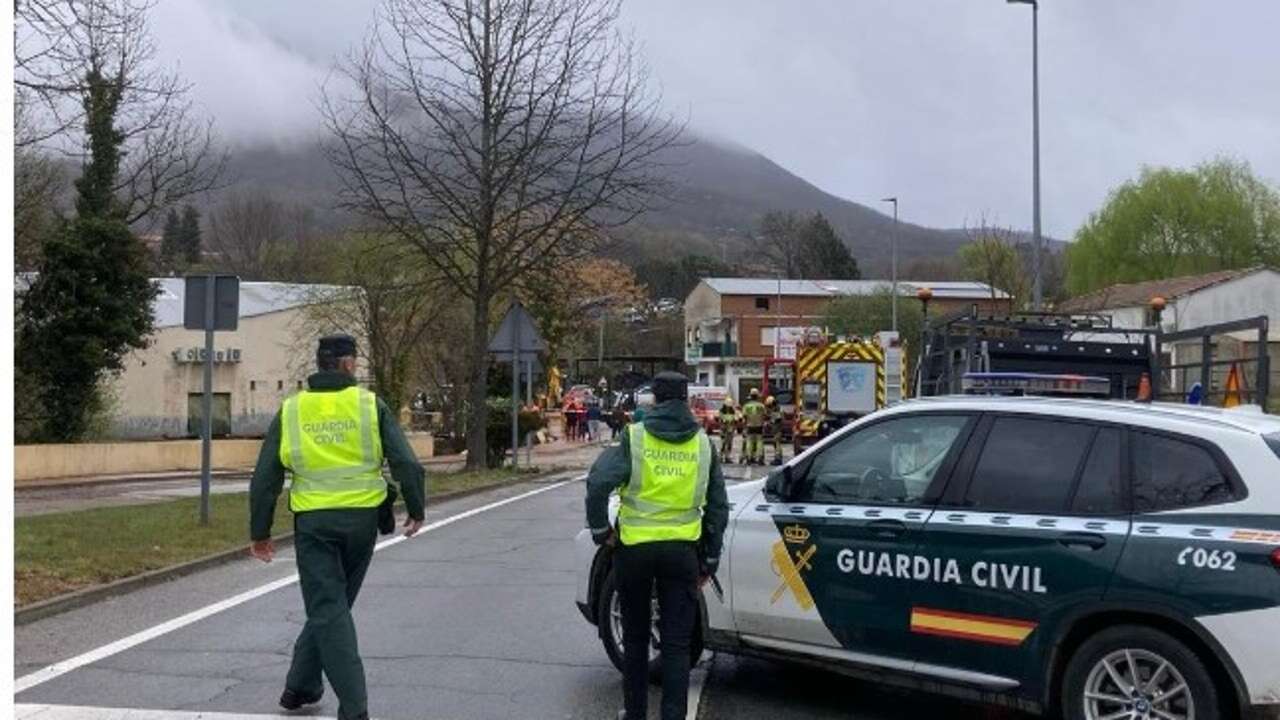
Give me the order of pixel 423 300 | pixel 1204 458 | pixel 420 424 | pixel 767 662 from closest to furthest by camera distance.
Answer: pixel 1204 458 < pixel 767 662 < pixel 423 300 < pixel 420 424

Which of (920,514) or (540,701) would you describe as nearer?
(920,514)

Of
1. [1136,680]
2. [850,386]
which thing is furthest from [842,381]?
[1136,680]

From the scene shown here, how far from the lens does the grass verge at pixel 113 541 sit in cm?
1116

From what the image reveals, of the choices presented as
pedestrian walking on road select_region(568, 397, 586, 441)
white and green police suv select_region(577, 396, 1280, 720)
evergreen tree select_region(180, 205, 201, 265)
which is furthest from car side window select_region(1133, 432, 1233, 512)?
evergreen tree select_region(180, 205, 201, 265)

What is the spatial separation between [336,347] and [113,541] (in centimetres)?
773

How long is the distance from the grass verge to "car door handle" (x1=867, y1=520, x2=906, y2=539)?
21.1 ft

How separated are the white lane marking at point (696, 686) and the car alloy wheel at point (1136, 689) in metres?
1.92

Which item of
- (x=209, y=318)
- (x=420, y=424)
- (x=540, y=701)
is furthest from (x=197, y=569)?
(x=420, y=424)

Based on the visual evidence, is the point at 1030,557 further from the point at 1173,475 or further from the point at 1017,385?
the point at 1017,385

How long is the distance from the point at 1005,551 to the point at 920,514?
495 mm

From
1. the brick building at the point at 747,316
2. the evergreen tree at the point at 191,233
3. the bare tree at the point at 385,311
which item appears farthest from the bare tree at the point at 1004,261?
the evergreen tree at the point at 191,233

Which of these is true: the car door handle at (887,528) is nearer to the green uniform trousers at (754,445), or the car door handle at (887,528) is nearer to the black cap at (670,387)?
the black cap at (670,387)

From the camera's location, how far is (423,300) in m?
40.0

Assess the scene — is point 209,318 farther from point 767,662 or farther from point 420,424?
point 420,424
